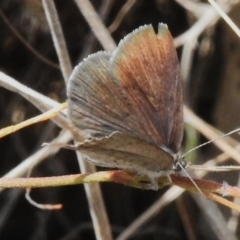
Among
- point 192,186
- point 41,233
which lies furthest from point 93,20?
point 41,233

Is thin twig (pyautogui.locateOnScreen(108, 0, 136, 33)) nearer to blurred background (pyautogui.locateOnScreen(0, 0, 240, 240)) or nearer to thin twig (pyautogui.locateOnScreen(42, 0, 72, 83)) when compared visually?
blurred background (pyautogui.locateOnScreen(0, 0, 240, 240))

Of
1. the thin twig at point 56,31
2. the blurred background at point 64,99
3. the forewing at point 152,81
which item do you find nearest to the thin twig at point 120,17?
the blurred background at point 64,99

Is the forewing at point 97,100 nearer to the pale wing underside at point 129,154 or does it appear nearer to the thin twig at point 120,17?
the pale wing underside at point 129,154

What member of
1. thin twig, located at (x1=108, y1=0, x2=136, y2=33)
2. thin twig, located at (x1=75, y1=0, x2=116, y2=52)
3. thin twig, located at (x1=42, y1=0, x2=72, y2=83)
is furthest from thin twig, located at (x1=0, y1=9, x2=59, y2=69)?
thin twig, located at (x1=42, y1=0, x2=72, y2=83)

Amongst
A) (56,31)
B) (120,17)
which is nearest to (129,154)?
(56,31)

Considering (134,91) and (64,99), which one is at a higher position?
(64,99)

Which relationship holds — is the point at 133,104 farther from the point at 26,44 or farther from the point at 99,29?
the point at 26,44
